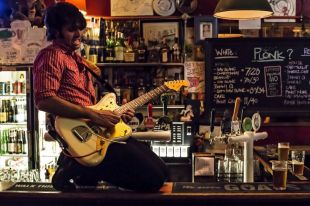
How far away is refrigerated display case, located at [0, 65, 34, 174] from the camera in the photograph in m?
4.85

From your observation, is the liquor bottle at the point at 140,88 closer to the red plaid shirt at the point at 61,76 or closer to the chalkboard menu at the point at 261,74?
the chalkboard menu at the point at 261,74

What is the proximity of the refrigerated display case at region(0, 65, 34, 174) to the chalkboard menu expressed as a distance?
6.70ft

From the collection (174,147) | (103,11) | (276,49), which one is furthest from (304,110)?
(103,11)

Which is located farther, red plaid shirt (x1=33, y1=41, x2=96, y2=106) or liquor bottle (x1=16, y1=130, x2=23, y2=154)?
liquor bottle (x1=16, y1=130, x2=23, y2=154)

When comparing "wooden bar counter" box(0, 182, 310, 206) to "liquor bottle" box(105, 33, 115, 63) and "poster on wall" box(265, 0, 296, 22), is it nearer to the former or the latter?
"liquor bottle" box(105, 33, 115, 63)

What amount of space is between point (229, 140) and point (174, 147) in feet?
6.37

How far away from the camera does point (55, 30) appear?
2330 millimetres

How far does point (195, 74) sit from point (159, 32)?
0.67m

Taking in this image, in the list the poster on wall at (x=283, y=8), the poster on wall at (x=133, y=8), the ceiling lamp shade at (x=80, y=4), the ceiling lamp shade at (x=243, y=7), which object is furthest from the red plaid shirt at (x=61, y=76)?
the poster on wall at (x=283, y=8)

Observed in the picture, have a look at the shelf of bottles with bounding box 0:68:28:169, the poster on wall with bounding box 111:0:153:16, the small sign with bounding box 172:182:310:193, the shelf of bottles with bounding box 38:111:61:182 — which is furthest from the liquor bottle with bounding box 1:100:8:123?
the small sign with bounding box 172:182:310:193

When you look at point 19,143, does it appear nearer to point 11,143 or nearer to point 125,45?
point 11,143

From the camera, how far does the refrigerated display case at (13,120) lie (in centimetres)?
485

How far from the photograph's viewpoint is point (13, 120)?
4.93 meters

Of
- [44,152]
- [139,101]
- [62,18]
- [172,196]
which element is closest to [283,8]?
[44,152]
